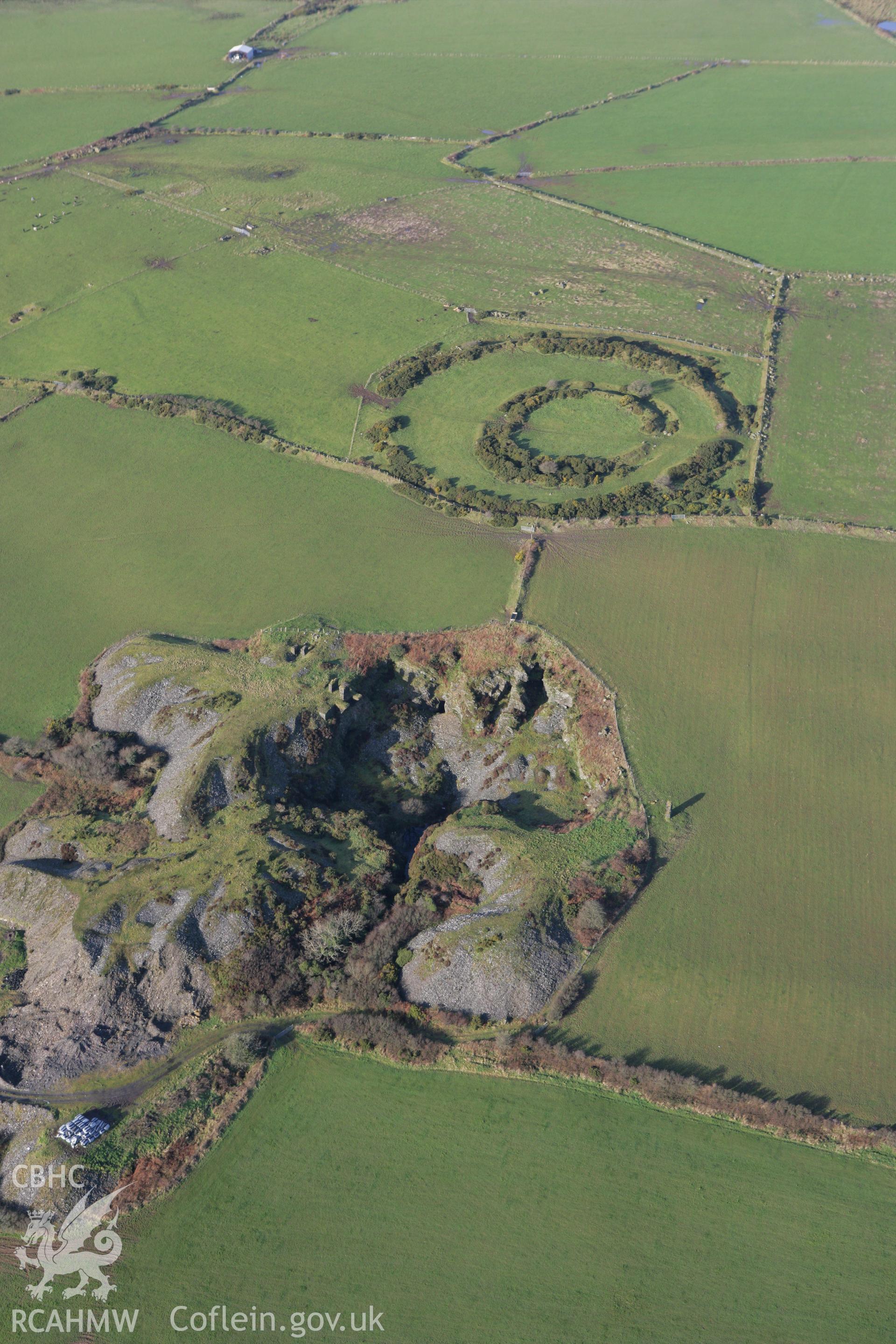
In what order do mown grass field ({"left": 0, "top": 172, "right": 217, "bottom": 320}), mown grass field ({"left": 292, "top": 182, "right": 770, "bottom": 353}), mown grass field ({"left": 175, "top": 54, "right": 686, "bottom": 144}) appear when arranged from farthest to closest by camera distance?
1. mown grass field ({"left": 175, "top": 54, "right": 686, "bottom": 144})
2. mown grass field ({"left": 0, "top": 172, "right": 217, "bottom": 320})
3. mown grass field ({"left": 292, "top": 182, "right": 770, "bottom": 353})

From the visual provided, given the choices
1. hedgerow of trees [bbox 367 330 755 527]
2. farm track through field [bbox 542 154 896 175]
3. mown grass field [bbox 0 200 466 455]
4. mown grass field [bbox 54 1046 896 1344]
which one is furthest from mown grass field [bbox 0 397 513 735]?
farm track through field [bbox 542 154 896 175]

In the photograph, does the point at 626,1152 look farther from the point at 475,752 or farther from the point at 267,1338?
the point at 475,752

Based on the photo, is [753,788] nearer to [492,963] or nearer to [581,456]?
[492,963]

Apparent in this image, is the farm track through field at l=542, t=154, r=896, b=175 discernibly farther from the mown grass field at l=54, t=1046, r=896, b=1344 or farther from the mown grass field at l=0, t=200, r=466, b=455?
the mown grass field at l=54, t=1046, r=896, b=1344

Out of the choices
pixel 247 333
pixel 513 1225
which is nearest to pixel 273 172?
pixel 247 333

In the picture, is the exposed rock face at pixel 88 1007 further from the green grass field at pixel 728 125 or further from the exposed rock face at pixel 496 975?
the green grass field at pixel 728 125

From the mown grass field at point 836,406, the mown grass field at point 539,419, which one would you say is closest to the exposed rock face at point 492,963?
the mown grass field at point 539,419
